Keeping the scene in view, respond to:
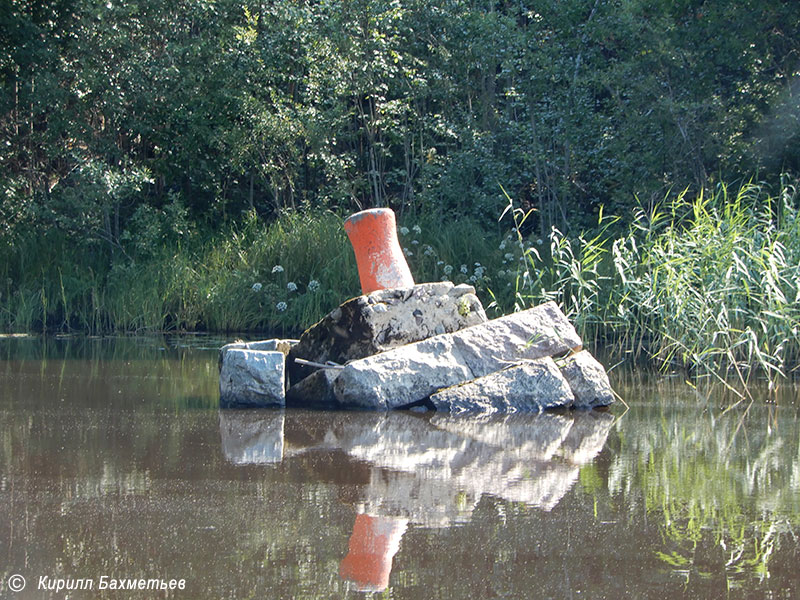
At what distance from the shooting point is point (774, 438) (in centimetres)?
614

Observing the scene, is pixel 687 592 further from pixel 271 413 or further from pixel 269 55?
pixel 269 55

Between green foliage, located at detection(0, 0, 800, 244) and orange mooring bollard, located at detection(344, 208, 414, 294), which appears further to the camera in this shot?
green foliage, located at detection(0, 0, 800, 244)

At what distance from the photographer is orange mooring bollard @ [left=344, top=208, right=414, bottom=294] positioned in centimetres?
797

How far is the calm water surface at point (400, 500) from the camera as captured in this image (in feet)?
12.0

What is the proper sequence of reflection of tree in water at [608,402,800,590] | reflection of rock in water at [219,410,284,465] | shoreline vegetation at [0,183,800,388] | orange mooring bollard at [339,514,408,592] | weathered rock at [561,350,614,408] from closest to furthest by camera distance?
orange mooring bollard at [339,514,408,592] < reflection of tree in water at [608,402,800,590] < reflection of rock in water at [219,410,284,465] < weathered rock at [561,350,614,408] < shoreline vegetation at [0,183,800,388]

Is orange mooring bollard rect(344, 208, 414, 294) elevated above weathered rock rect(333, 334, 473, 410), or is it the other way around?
orange mooring bollard rect(344, 208, 414, 294)

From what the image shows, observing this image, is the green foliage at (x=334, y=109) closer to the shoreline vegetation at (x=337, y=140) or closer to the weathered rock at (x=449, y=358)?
the shoreline vegetation at (x=337, y=140)

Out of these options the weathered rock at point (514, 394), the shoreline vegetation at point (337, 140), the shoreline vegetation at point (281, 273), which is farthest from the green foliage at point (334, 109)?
the weathered rock at point (514, 394)

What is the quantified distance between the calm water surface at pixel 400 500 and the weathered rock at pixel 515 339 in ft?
2.12

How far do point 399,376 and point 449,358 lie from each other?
0.40 metres

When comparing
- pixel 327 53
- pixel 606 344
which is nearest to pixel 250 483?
pixel 606 344

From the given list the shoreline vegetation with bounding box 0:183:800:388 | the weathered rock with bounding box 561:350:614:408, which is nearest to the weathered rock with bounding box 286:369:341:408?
the weathered rock with bounding box 561:350:614:408

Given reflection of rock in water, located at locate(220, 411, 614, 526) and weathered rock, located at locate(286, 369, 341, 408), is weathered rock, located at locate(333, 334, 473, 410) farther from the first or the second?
reflection of rock in water, located at locate(220, 411, 614, 526)

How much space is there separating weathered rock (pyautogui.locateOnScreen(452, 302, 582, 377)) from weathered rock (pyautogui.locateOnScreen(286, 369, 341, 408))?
0.99m
